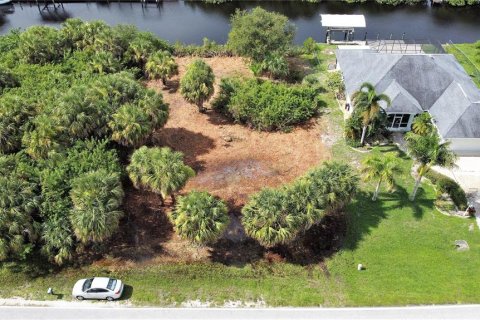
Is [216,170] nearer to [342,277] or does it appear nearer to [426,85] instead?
[342,277]

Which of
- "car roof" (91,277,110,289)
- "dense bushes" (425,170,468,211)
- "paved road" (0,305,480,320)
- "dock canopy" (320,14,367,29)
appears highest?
"dock canopy" (320,14,367,29)

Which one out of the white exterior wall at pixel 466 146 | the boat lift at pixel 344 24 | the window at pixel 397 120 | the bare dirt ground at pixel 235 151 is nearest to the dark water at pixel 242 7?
the boat lift at pixel 344 24

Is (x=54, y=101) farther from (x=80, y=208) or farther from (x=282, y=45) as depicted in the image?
(x=282, y=45)

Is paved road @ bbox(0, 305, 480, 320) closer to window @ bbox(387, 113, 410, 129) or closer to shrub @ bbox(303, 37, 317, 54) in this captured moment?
window @ bbox(387, 113, 410, 129)

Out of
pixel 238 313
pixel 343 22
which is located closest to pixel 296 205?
pixel 238 313

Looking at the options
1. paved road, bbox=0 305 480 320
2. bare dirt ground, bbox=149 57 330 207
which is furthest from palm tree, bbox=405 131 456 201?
paved road, bbox=0 305 480 320

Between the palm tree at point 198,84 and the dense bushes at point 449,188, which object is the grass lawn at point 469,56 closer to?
the dense bushes at point 449,188

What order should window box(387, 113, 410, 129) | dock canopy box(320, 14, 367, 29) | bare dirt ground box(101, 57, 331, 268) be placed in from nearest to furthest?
bare dirt ground box(101, 57, 331, 268)
window box(387, 113, 410, 129)
dock canopy box(320, 14, 367, 29)

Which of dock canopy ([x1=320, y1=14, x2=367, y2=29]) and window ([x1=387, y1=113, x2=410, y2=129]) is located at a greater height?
dock canopy ([x1=320, y1=14, x2=367, y2=29])
